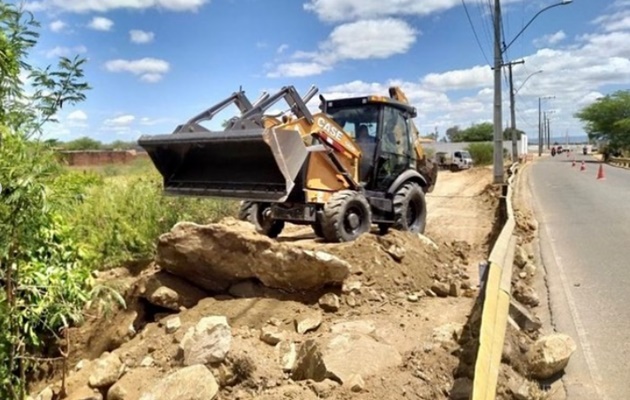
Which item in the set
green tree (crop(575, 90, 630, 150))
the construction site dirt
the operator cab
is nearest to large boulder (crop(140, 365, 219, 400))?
the construction site dirt

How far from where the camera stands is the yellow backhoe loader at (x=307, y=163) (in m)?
8.19

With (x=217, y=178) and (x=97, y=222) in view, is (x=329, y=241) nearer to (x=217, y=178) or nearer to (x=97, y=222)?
(x=217, y=178)

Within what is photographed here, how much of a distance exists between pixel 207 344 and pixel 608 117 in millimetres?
→ 76743

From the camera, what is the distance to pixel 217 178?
8.81 meters

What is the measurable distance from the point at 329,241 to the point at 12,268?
5.10 m

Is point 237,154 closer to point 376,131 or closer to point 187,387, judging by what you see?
point 376,131

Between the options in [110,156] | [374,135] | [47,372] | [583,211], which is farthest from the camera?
[110,156]

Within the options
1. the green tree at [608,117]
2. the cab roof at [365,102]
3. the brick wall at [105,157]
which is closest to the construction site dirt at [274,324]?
the cab roof at [365,102]

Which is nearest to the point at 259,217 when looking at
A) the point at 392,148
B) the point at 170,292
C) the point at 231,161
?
the point at 231,161

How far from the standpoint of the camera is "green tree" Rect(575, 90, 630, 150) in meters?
66.1

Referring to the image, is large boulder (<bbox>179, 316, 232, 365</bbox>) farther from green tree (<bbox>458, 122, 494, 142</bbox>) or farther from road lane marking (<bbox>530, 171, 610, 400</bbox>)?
green tree (<bbox>458, 122, 494, 142</bbox>)

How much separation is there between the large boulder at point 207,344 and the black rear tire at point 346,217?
3.99 metres

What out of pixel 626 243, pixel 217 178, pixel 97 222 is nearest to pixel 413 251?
pixel 217 178

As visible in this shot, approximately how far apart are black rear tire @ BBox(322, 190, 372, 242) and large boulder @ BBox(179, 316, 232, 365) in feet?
13.1
